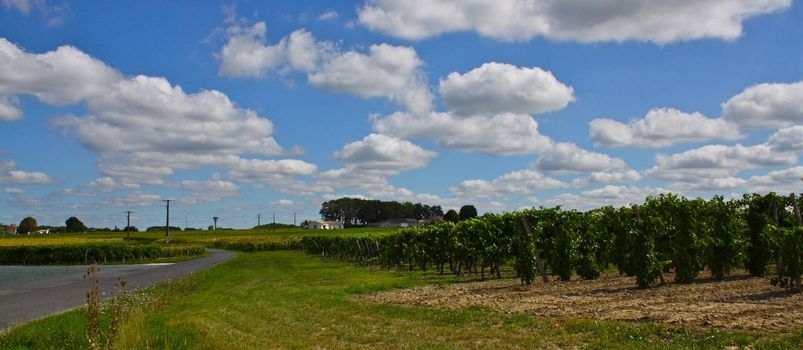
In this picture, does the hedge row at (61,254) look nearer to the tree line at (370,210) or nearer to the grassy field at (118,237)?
the grassy field at (118,237)

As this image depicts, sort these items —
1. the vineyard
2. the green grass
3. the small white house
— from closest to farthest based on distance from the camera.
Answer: the green grass < the vineyard < the small white house

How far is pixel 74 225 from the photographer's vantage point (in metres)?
176

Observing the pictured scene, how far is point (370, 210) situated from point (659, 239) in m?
167

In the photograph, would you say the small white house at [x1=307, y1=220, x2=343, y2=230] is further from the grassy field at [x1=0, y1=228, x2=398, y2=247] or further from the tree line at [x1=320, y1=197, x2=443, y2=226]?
the grassy field at [x1=0, y1=228, x2=398, y2=247]

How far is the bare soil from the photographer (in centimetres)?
981

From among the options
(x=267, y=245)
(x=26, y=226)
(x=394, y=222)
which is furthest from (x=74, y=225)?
(x=267, y=245)

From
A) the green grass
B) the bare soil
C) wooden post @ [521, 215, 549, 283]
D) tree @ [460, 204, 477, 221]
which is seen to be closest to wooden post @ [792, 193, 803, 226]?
Result: the bare soil

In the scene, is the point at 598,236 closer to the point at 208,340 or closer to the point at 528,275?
the point at 528,275

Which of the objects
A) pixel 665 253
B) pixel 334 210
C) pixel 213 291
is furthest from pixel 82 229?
pixel 665 253

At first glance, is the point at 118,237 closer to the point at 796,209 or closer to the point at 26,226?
the point at 26,226

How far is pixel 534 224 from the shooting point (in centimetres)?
2109

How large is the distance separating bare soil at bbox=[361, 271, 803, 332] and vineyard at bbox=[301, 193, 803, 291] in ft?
1.72

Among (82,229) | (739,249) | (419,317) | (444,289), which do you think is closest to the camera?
(419,317)

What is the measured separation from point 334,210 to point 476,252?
172 m
